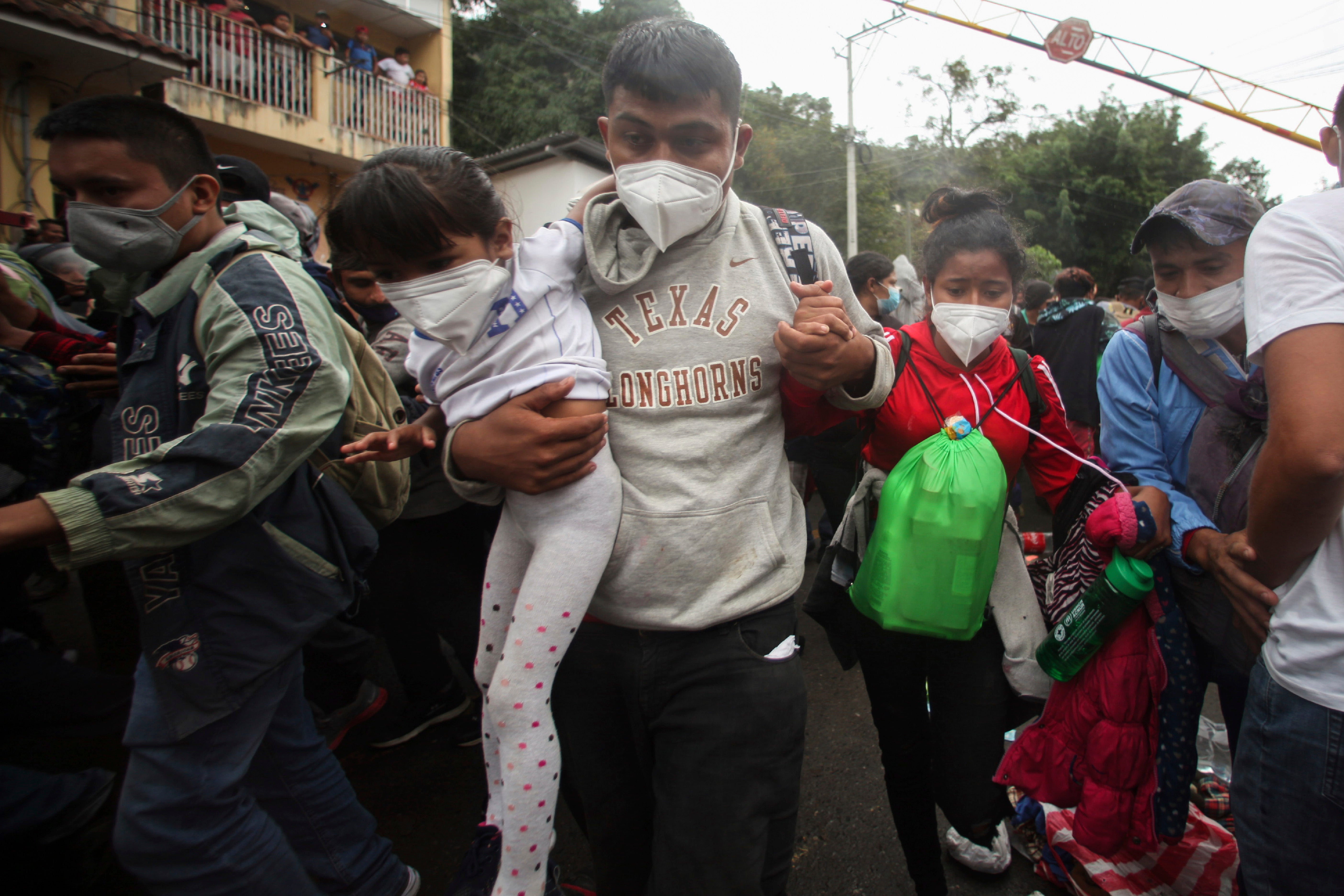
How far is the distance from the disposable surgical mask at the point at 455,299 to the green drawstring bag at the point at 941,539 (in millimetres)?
1054

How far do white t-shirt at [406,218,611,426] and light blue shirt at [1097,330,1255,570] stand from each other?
150 centimetres

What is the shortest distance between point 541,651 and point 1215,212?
6.25 feet

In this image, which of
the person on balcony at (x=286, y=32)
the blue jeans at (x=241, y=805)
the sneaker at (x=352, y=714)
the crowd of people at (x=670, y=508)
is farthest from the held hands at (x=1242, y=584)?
the person on balcony at (x=286, y=32)

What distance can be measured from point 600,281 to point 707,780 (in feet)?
2.98

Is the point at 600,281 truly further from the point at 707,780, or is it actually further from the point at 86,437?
Result: the point at 86,437

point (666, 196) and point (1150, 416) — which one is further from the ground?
point (666, 196)

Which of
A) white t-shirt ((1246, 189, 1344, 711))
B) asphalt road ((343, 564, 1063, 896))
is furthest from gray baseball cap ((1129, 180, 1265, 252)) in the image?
asphalt road ((343, 564, 1063, 896))

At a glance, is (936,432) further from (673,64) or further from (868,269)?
(868,269)

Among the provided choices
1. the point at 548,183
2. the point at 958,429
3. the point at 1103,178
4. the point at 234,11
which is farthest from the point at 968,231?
the point at 1103,178

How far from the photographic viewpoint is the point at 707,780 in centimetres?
125

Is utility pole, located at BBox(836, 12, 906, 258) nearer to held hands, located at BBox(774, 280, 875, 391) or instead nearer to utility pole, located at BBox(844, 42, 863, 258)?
utility pole, located at BBox(844, 42, 863, 258)

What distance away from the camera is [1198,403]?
6.05 ft

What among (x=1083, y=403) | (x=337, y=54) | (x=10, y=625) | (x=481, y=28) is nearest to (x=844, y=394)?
(x=10, y=625)

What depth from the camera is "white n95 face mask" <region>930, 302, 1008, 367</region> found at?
1888mm
